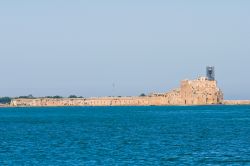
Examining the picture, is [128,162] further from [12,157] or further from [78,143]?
[78,143]

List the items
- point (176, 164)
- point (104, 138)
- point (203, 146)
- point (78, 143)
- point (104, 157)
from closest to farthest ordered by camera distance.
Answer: point (176, 164) → point (104, 157) → point (203, 146) → point (78, 143) → point (104, 138)

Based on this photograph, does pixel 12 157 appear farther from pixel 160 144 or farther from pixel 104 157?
pixel 160 144

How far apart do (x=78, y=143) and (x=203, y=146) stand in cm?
1120

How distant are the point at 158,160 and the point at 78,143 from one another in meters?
15.8

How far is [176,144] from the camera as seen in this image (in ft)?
185

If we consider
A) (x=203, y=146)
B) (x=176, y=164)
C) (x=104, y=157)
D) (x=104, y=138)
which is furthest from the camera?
(x=104, y=138)

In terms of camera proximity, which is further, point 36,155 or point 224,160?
point 36,155

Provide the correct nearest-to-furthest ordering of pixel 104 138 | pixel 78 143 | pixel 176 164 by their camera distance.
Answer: pixel 176 164 → pixel 78 143 → pixel 104 138

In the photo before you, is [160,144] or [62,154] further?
[160,144]

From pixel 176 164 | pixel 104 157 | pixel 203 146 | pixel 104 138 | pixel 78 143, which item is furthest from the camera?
pixel 104 138

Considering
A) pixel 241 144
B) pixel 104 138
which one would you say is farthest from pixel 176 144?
pixel 104 138

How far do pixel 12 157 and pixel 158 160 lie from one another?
10.1 m

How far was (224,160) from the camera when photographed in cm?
4316

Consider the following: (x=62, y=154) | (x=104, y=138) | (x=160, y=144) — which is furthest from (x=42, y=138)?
(x=62, y=154)
